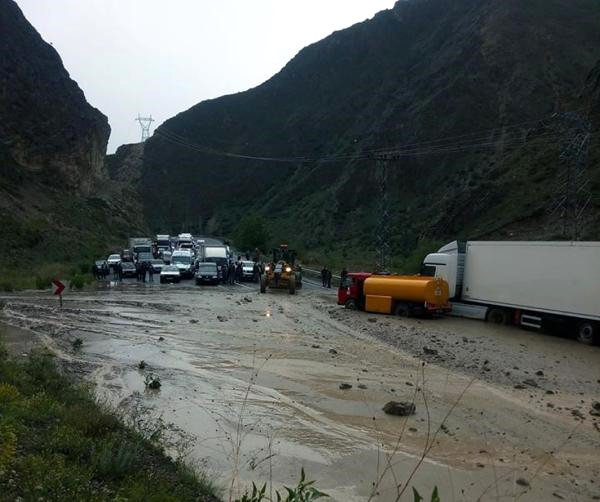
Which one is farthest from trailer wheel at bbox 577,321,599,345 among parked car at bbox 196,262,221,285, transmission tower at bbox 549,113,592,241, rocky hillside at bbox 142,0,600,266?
parked car at bbox 196,262,221,285

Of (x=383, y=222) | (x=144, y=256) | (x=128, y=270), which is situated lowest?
(x=128, y=270)

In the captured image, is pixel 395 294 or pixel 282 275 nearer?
pixel 395 294

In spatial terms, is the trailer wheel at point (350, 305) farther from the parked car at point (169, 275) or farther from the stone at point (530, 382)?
the parked car at point (169, 275)

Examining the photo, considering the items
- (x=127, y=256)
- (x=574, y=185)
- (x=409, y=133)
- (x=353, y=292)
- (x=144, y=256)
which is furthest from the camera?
(x=409, y=133)

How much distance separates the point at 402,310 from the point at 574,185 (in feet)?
56.3

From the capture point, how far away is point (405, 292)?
25.5m

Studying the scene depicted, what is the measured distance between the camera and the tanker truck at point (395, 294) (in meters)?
24.7

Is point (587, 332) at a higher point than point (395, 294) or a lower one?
lower

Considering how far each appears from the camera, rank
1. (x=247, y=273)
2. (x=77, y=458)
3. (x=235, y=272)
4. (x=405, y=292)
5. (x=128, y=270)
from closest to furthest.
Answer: (x=77, y=458) → (x=405, y=292) → (x=235, y=272) → (x=128, y=270) → (x=247, y=273)

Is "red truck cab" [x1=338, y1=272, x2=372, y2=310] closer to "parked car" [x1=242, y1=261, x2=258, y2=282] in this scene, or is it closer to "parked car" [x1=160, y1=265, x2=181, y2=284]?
"parked car" [x1=160, y1=265, x2=181, y2=284]

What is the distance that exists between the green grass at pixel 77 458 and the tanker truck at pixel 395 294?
56.8 ft

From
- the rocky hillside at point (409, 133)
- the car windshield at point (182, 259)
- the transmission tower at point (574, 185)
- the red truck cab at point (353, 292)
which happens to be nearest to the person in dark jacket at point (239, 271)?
the car windshield at point (182, 259)

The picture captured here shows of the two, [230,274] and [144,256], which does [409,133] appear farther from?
[230,274]

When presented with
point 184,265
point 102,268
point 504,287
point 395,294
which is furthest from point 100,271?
point 504,287
